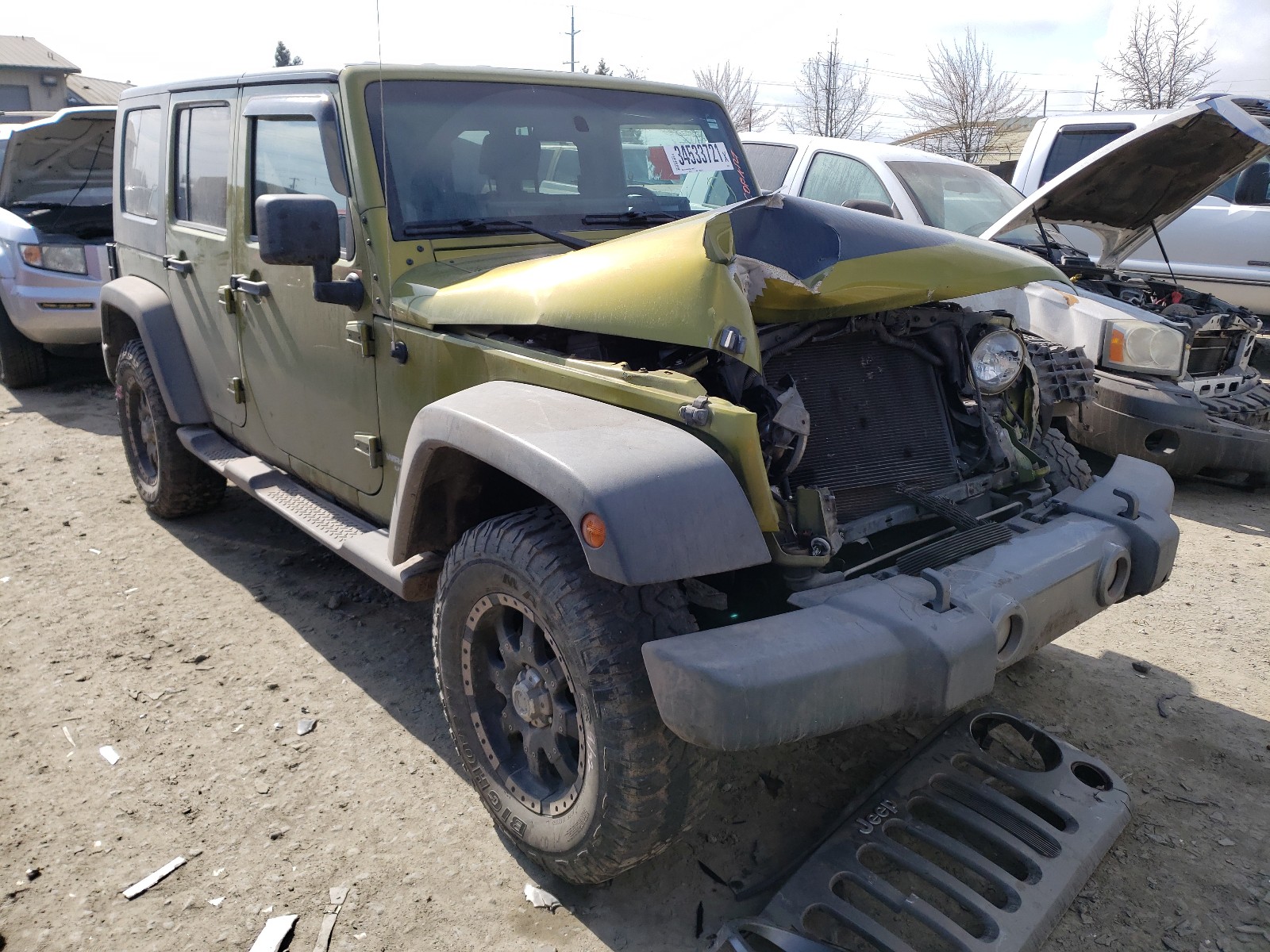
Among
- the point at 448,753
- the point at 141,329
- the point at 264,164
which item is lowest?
the point at 448,753

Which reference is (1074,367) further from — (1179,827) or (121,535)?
(121,535)

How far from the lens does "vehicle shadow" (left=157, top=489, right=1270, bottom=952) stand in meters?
2.43

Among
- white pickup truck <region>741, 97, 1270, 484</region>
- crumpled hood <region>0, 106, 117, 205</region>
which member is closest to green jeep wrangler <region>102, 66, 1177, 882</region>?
white pickup truck <region>741, 97, 1270, 484</region>

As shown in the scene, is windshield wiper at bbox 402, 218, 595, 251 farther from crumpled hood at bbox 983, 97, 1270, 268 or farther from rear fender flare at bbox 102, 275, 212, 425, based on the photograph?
crumpled hood at bbox 983, 97, 1270, 268

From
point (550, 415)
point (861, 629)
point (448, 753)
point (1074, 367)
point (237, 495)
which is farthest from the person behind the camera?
point (237, 495)

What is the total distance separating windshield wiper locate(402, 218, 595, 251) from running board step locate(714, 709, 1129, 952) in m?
1.90

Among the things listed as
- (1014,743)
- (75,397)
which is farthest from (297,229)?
(75,397)

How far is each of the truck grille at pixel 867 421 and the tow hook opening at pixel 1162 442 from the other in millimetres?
2882

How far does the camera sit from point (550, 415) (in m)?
2.34

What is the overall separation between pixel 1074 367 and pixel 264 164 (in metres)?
3.07

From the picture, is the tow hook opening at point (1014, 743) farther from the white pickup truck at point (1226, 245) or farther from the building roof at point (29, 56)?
the building roof at point (29, 56)

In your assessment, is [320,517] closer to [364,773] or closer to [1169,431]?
[364,773]

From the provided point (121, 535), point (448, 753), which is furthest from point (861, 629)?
point (121, 535)

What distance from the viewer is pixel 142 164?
4633mm
